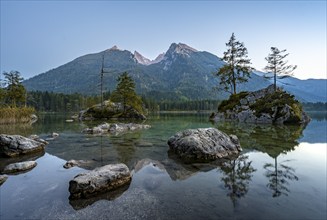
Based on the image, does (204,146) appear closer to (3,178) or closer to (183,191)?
(183,191)

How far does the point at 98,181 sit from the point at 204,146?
691 cm

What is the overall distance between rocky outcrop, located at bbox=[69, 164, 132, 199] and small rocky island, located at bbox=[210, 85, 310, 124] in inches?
1427

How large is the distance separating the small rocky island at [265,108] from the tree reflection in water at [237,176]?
29752 mm

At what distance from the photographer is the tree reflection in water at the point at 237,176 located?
714 centimetres

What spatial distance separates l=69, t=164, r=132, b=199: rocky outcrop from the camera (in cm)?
683

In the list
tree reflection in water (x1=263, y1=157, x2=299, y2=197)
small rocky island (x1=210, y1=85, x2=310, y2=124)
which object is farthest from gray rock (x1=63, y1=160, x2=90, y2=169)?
small rocky island (x1=210, y1=85, x2=310, y2=124)

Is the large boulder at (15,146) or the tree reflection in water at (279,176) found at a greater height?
the large boulder at (15,146)

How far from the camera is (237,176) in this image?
8836 millimetres

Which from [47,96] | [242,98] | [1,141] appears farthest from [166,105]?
[1,141]

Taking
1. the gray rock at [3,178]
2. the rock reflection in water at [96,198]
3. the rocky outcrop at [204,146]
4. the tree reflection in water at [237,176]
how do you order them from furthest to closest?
1. the rocky outcrop at [204,146]
2. the gray rock at [3,178]
3. the tree reflection in water at [237,176]
4. the rock reflection in water at [96,198]

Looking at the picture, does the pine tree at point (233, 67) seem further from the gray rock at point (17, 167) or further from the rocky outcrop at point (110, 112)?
the gray rock at point (17, 167)

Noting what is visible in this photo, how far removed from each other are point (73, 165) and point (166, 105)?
581ft

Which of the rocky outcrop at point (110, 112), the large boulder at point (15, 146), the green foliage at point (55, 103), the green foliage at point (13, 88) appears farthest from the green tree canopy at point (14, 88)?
the green foliage at point (55, 103)

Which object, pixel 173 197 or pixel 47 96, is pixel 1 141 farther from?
pixel 47 96
